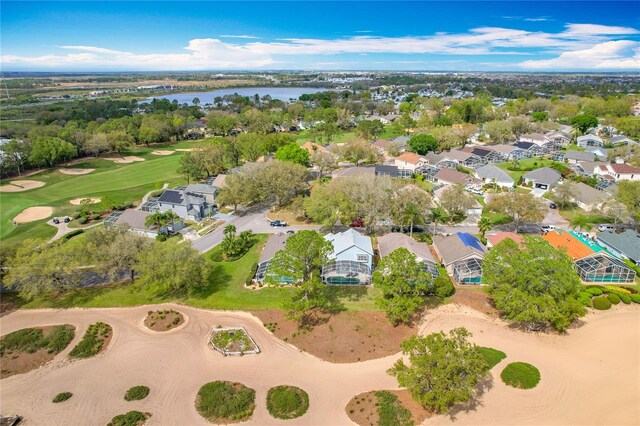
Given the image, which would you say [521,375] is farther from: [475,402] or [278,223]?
[278,223]

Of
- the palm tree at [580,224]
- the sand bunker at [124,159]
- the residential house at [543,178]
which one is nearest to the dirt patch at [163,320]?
the palm tree at [580,224]

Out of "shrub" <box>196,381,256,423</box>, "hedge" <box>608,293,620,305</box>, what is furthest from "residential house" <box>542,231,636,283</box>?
"shrub" <box>196,381,256,423</box>

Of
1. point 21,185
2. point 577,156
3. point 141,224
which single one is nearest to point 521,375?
point 141,224

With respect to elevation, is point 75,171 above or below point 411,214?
below

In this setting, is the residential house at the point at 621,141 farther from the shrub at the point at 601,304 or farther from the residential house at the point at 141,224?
the residential house at the point at 141,224

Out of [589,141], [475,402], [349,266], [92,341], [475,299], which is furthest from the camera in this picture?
[589,141]
